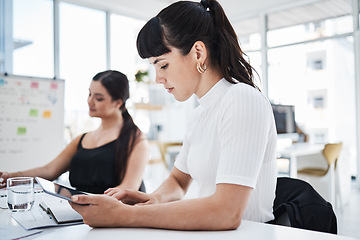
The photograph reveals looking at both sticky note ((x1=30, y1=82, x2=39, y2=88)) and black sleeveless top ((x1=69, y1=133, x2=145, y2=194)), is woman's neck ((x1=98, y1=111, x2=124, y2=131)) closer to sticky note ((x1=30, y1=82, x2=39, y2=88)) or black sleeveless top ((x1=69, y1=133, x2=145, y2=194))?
black sleeveless top ((x1=69, y1=133, x2=145, y2=194))

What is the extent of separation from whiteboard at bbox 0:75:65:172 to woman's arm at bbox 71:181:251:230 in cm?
286

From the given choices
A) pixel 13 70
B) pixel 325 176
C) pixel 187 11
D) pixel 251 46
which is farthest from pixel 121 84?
pixel 251 46

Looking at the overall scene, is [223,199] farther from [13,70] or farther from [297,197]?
[13,70]

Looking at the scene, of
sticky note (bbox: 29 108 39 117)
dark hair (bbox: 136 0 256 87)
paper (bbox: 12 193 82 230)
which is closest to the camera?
paper (bbox: 12 193 82 230)

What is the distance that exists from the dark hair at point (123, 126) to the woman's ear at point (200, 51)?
39.2 inches

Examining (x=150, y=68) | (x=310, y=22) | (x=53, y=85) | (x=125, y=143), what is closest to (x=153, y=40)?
(x=125, y=143)

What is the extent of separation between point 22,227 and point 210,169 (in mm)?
564

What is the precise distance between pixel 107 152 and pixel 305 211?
4.06 ft

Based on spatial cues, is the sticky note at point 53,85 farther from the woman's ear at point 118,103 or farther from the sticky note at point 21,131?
the woman's ear at point 118,103

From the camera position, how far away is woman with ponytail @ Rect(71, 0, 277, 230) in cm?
79

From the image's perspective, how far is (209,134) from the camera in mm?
1025

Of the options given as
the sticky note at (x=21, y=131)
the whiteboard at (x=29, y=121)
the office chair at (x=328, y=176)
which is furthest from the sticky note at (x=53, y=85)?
the office chair at (x=328, y=176)

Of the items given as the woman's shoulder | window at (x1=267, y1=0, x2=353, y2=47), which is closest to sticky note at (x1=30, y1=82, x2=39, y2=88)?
the woman's shoulder

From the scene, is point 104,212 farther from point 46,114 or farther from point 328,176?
point 328,176
